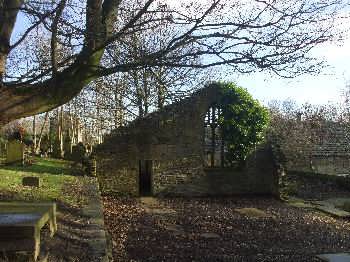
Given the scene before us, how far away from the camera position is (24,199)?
32.2 feet

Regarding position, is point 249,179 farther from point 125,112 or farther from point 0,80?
point 0,80

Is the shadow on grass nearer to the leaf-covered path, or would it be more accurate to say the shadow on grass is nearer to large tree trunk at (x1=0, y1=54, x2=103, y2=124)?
the leaf-covered path

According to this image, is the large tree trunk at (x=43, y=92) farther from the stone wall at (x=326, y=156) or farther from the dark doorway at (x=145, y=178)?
the stone wall at (x=326, y=156)

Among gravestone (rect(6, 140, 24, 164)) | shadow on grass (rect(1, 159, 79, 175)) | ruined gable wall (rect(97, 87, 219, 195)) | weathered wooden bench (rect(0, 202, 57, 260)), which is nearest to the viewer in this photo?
weathered wooden bench (rect(0, 202, 57, 260))

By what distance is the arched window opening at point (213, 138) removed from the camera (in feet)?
64.9

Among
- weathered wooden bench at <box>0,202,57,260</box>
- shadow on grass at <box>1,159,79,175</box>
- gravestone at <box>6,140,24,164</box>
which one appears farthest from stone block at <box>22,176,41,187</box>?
gravestone at <box>6,140,24,164</box>

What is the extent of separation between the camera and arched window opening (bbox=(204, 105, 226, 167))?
19781 mm

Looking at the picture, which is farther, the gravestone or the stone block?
the gravestone

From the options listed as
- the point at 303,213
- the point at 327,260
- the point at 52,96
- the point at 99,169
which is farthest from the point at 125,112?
the point at 52,96

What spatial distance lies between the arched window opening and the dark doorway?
2548 millimetres

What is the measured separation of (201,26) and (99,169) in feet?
44.7

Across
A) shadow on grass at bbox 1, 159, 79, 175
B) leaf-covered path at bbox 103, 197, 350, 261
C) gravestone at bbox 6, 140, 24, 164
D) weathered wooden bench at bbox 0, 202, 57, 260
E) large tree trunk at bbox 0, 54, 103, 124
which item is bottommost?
leaf-covered path at bbox 103, 197, 350, 261

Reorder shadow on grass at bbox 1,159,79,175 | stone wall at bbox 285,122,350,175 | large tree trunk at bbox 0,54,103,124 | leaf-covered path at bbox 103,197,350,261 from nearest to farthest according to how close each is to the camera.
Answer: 1. large tree trunk at bbox 0,54,103,124
2. leaf-covered path at bbox 103,197,350,261
3. shadow on grass at bbox 1,159,79,175
4. stone wall at bbox 285,122,350,175

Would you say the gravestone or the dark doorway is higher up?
the gravestone
